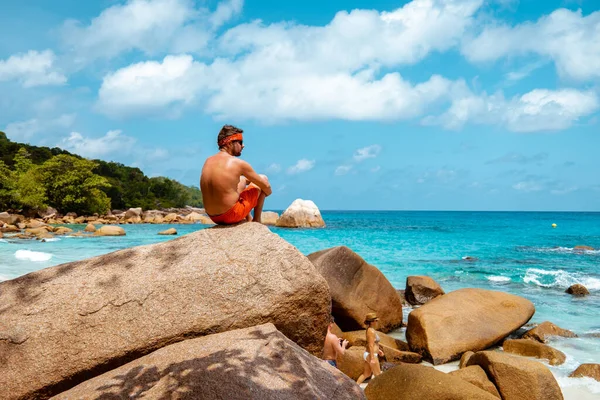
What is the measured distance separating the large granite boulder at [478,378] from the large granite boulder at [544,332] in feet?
15.0

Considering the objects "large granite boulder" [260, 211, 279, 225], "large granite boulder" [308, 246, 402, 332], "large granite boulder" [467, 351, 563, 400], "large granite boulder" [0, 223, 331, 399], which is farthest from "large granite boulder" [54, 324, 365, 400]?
"large granite boulder" [260, 211, 279, 225]

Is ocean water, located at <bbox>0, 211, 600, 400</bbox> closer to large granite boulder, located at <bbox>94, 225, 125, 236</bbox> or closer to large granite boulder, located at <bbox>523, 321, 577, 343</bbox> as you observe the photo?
large granite boulder, located at <bbox>523, 321, 577, 343</bbox>

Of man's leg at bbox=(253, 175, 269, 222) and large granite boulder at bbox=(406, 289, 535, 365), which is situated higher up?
man's leg at bbox=(253, 175, 269, 222)

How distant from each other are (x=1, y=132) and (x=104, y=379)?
10669cm

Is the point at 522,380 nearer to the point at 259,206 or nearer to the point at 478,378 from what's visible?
the point at 478,378

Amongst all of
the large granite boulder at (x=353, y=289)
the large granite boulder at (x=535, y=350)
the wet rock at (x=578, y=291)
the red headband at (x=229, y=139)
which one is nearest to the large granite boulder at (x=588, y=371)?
the large granite boulder at (x=535, y=350)

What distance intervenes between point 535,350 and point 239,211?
695 centimetres

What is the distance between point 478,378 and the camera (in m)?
7.46

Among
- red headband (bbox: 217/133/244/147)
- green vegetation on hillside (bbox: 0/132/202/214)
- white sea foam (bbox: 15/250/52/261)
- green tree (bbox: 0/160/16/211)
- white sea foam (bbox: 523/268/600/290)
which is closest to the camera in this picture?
red headband (bbox: 217/133/244/147)

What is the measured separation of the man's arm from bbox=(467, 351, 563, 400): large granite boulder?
4.22 meters

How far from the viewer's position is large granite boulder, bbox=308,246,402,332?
35.9ft

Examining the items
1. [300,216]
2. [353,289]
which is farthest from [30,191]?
[353,289]

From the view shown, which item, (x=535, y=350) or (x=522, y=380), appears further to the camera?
(x=535, y=350)

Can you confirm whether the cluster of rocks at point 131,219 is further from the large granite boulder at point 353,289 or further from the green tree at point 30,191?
the large granite boulder at point 353,289
